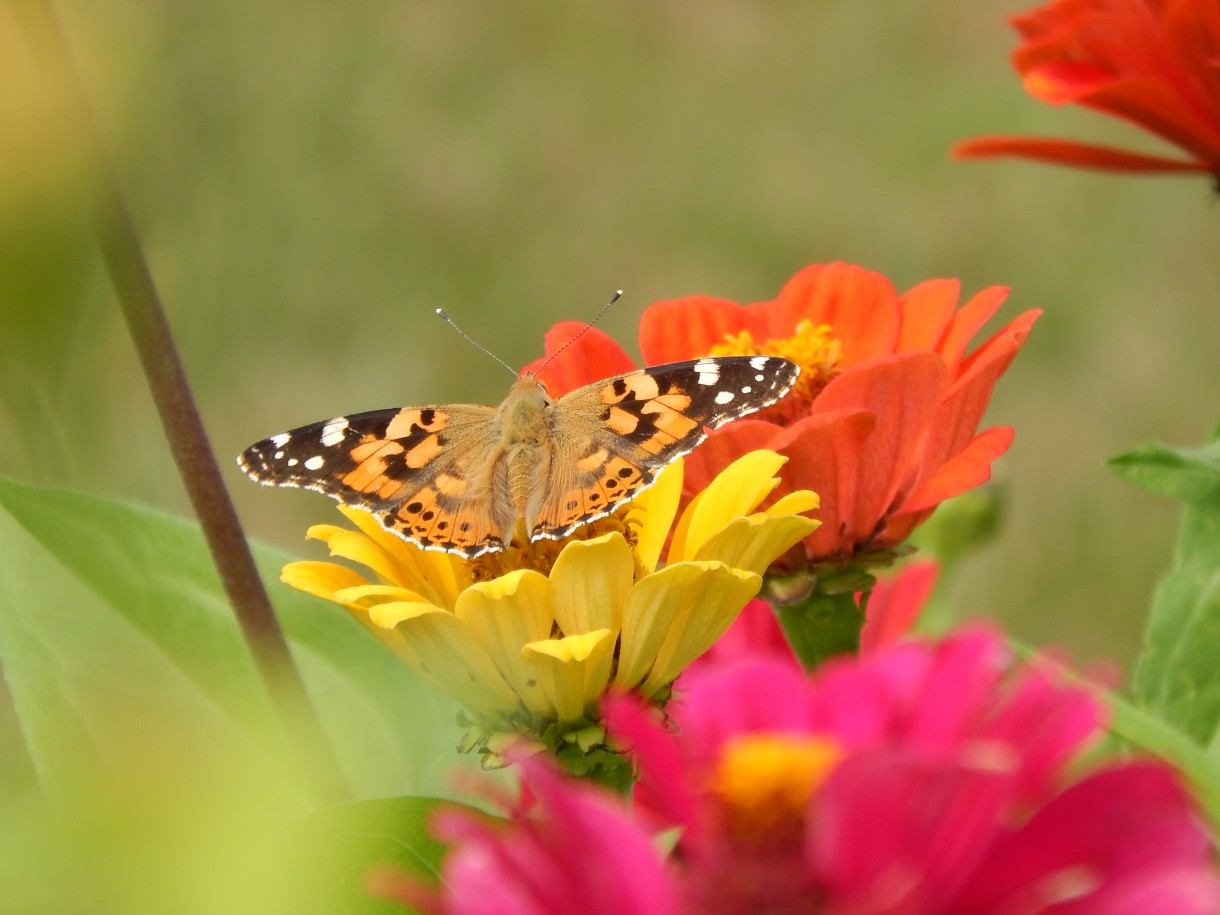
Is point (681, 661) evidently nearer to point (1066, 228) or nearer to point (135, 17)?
point (135, 17)

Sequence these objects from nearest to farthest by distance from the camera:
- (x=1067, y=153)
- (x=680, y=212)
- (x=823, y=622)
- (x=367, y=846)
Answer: (x=367, y=846), (x=823, y=622), (x=1067, y=153), (x=680, y=212)

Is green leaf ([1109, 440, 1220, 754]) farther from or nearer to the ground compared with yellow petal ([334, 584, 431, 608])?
nearer to the ground

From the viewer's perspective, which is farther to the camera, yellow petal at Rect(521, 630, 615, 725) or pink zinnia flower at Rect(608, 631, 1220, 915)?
yellow petal at Rect(521, 630, 615, 725)

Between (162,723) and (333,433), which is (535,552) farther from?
(162,723)

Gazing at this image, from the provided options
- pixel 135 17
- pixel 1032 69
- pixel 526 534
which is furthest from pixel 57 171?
pixel 1032 69

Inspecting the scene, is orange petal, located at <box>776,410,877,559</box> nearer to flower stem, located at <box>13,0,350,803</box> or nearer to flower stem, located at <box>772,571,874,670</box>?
flower stem, located at <box>772,571,874,670</box>

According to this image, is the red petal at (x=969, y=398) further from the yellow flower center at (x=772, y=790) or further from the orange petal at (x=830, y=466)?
the yellow flower center at (x=772, y=790)

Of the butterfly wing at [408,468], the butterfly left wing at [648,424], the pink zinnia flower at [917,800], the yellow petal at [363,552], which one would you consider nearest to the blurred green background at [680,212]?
the butterfly wing at [408,468]

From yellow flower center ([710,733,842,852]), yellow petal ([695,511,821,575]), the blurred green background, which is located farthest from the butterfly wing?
the blurred green background

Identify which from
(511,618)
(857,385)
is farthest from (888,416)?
(511,618)
